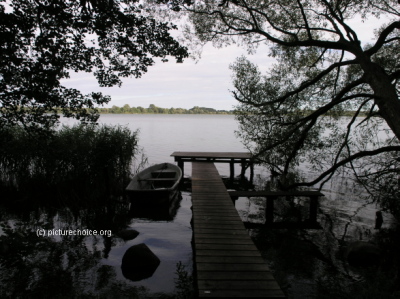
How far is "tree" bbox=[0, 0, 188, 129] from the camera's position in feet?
16.7

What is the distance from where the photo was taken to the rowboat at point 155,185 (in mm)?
11961

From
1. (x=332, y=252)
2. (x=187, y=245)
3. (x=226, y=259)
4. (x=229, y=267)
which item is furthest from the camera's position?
(x=187, y=245)

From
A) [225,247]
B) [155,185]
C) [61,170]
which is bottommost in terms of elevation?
[155,185]

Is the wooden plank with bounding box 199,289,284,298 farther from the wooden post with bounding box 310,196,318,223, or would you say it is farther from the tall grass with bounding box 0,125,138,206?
the tall grass with bounding box 0,125,138,206

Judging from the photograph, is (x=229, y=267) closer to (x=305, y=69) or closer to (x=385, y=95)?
(x=385, y=95)

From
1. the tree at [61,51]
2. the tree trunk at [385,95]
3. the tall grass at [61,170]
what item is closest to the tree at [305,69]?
the tree trunk at [385,95]

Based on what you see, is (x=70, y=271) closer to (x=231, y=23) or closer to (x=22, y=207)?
(x=22, y=207)

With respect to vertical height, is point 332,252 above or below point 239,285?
below

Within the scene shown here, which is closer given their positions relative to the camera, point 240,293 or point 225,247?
point 240,293

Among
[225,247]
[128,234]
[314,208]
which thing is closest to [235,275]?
[225,247]

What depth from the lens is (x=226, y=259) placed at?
18.0 feet

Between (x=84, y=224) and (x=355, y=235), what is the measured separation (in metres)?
9.25

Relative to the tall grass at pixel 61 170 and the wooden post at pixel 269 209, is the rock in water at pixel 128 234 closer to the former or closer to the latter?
the tall grass at pixel 61 170

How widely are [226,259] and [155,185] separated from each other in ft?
31.7
